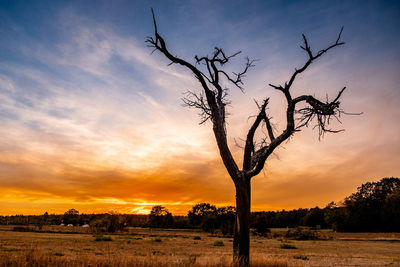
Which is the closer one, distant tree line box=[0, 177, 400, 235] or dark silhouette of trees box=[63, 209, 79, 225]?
distant tree line box=[0, 177, 400, 235]

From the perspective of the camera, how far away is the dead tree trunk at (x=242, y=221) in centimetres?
1009

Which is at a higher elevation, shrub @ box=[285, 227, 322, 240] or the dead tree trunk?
the dead tree trunk

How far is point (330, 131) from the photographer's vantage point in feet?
36.6

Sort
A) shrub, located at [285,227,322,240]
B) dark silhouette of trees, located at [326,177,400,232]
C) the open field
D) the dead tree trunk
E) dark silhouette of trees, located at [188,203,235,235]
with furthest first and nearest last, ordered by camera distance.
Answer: dark silhouette of trees, located at [326,177,400,232] → dark silhouette of trees, located at [188,203,235,235] → shrub, located at [285,227,322,240] → the dead tree trunk → the open field

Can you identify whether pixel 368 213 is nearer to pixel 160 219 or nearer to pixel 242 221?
pixel 160 219

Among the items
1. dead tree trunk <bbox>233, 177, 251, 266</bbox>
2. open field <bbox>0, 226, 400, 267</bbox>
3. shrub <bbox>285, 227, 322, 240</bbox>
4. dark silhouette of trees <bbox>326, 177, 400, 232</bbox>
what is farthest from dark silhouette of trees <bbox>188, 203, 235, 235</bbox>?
dead tree trunk <bbox>233, 177, 251, 266</bbox>

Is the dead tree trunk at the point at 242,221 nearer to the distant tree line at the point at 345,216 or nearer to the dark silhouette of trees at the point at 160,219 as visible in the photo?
the distant tree line at the point at 345,216

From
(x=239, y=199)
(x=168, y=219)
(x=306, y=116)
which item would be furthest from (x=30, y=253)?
(x=168, y=219)

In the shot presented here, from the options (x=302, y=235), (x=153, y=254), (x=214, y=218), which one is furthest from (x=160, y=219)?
(x=153, y=254)

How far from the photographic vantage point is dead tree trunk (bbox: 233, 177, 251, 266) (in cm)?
1009

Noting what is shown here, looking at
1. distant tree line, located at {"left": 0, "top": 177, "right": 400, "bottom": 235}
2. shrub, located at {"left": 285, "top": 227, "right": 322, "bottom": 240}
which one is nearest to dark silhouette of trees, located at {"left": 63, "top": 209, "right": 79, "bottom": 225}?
distant tree line, located at {"left": 0, "top": 177, "right": 400, "bottom": 235}

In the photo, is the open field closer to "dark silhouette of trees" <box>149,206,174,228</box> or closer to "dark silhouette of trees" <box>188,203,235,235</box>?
"dark silhouette of trees" <box>188,203,235,235</box>

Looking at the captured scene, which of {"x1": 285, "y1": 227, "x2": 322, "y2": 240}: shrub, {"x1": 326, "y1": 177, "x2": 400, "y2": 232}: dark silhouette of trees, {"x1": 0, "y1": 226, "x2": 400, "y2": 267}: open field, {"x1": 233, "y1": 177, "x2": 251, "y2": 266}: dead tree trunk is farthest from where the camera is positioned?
{"x1": 326, "y1": 177, "x2": 400, "y2": 232}: dark silhouette of trees

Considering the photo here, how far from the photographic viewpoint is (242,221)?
10.3 meters
